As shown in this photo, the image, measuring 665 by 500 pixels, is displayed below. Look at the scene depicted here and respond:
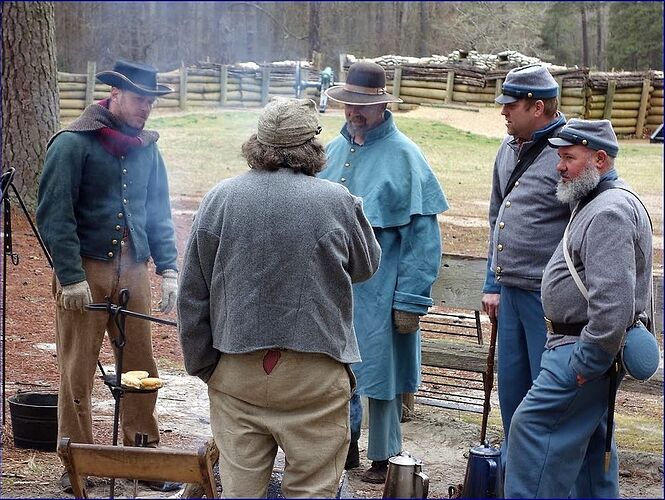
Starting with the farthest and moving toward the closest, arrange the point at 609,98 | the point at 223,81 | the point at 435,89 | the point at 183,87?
the point at 223,81 < the point at 183,87 < the point at 609,98 < the point at 435,89

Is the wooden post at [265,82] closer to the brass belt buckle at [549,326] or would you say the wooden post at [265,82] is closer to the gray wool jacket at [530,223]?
the gray wool jacket at [530,223]

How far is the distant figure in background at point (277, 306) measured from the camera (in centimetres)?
323

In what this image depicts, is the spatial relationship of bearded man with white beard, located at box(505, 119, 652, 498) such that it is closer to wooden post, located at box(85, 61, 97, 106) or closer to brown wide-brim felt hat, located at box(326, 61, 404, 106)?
brown wide-brim felt hat, located at box(326, 61, 404, 106)

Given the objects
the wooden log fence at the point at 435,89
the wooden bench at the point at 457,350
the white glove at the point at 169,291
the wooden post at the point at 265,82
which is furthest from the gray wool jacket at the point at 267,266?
the wooden post at the point at 265,82

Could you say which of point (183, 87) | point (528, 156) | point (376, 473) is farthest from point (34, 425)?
point (183, 87)

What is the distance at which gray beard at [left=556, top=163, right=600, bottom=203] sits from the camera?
3.87m

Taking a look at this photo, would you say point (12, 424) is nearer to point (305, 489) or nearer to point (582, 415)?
point (305, 489)

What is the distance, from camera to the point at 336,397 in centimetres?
339

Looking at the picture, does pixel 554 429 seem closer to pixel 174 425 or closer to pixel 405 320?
pixel 405 320

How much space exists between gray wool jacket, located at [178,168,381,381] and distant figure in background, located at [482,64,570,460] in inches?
52.1

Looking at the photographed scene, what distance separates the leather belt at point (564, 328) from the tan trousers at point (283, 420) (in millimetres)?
1003

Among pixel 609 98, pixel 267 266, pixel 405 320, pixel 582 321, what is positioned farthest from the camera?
pixel 609 98

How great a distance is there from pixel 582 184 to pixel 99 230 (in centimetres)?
220

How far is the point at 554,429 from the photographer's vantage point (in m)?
3.84
